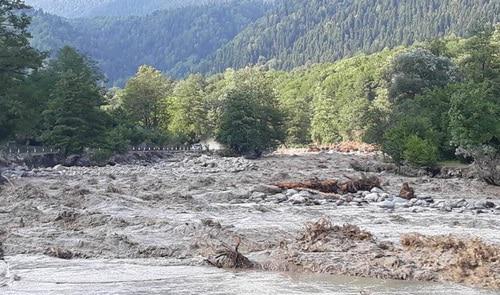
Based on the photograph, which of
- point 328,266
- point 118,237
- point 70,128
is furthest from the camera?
point 70,128

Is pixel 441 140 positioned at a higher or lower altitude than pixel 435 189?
higher

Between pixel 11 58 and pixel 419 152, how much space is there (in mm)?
27087

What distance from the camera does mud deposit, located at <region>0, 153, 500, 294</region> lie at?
12.9 meters

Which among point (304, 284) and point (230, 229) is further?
point (230, 229)

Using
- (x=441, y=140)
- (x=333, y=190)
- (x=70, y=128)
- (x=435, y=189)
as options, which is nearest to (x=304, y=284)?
(x=333, y=190)

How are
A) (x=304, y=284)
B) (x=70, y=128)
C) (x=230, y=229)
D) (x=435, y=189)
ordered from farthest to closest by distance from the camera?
(x=70, y=128) → (x=435, y=189) → (x=230, y=229) → (x=304, y=284)

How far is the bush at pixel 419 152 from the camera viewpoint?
41.7m

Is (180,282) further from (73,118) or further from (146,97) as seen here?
(146,97)

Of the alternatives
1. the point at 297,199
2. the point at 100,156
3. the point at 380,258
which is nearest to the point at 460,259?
the point at 380,258

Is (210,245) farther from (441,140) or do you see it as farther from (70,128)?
(70,128)

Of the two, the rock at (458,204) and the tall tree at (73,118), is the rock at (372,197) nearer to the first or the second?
the rock at (458,204)

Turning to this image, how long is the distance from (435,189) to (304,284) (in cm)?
2210

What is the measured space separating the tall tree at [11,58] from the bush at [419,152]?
24.8 metres

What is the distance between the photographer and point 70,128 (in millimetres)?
53969
